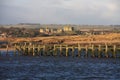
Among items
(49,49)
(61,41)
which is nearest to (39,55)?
(49,49)

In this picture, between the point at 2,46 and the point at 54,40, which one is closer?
Answer: the point at 54,40

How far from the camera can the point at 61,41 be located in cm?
11906

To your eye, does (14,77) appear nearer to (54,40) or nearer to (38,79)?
(38,79)

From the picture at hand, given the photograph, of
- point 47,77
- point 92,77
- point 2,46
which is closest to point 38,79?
point 47,77

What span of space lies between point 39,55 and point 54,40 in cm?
3000

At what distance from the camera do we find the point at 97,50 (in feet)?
279

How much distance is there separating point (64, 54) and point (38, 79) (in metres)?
43.0

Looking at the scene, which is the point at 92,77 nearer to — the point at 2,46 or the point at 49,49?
the point at 49,49

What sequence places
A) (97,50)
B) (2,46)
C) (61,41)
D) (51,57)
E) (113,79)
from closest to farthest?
(113,79) → (97,50) → (51,57) → (61,41) → (2,46)

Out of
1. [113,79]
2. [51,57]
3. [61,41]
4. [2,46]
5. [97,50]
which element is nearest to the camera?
[113,79]

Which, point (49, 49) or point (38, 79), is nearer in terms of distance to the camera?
point (38, 79)

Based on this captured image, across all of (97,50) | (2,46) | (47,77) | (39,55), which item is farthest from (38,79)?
(2,46)

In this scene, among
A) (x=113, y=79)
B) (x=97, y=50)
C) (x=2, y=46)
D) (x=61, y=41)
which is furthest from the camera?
(x=2, y=46)

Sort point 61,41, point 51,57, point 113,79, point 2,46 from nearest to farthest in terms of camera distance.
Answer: point 113,79
point 51,57
point 61,41
point 2,46
